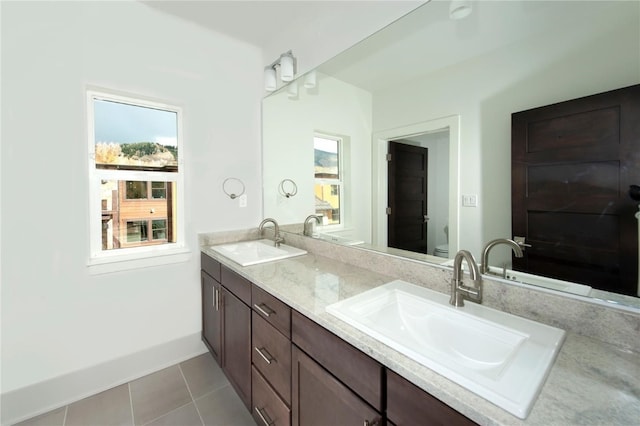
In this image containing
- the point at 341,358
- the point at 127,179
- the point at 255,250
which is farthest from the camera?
the point at 255,250

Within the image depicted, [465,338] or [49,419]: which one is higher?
[465,338]

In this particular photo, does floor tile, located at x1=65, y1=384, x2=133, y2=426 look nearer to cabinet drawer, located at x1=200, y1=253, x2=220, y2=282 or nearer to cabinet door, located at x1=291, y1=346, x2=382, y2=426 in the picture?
cabinet drawer, located at x1=200, y1=253, x2=220, y2=282

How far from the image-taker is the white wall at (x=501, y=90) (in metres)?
0.89

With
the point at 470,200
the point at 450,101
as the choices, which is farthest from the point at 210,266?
the point at 450,101

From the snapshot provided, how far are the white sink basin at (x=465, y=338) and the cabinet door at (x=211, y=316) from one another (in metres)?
1.18

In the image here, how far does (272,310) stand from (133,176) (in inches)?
58.6

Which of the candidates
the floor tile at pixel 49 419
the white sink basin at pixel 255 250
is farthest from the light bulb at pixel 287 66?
the floor tile at pixel 49 419

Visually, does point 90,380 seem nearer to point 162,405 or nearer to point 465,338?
point 162,405

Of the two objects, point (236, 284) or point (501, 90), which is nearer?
point (501, 90)

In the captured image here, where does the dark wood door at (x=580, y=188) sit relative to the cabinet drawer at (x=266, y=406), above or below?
above

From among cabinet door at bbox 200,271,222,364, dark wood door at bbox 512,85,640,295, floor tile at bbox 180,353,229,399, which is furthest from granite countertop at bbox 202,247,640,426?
floor tile at bbox 180,353,229,399

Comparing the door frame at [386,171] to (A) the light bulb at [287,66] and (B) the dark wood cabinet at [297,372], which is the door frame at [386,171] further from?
(A) the light bulb at [287,66]

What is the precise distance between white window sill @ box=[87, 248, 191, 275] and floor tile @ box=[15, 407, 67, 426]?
0.83m

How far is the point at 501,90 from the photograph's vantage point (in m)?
1.17
